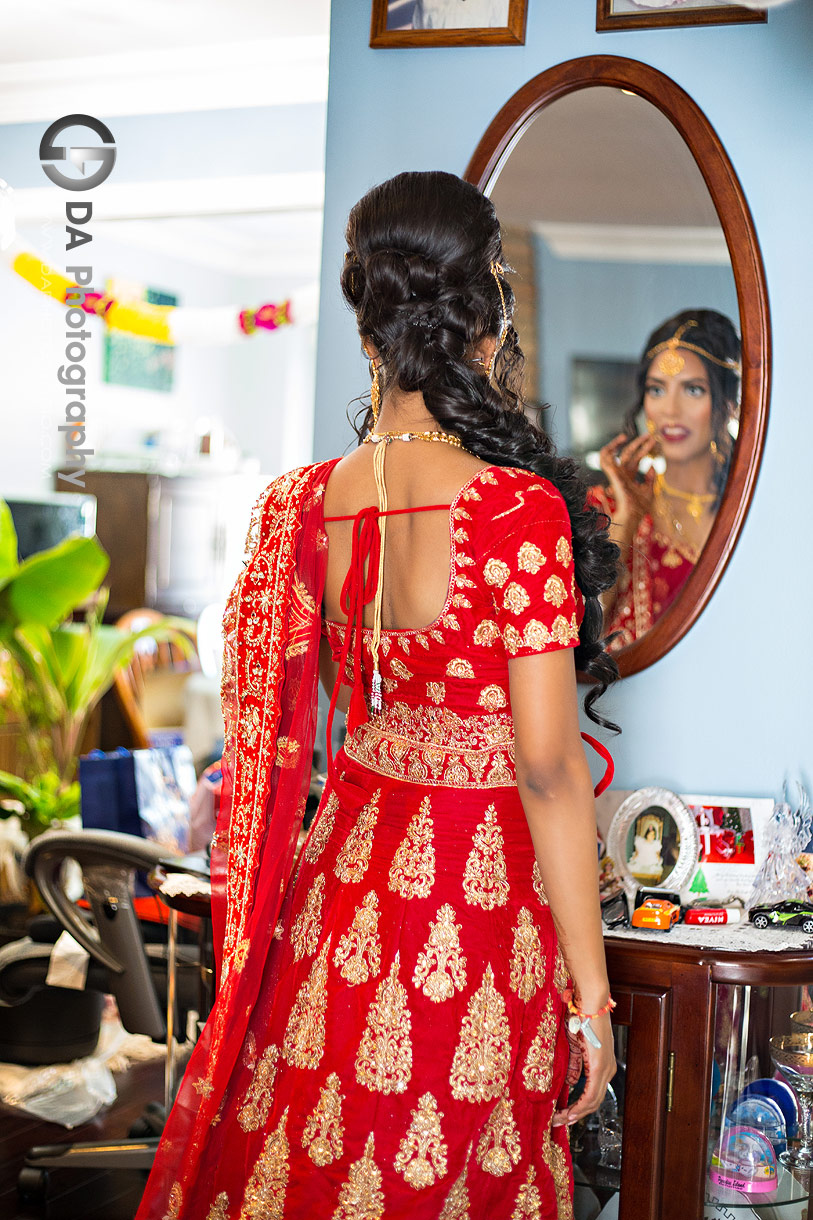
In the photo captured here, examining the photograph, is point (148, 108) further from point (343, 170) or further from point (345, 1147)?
point (345, 1147)

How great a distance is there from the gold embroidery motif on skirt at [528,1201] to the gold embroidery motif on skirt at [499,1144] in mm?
27

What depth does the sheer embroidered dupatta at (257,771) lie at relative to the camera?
131cm

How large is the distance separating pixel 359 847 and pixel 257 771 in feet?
0.54

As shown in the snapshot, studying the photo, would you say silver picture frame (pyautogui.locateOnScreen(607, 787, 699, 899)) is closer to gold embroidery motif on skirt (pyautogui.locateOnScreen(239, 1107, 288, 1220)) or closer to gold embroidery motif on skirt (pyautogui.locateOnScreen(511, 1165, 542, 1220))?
gold embroidery motif on skirt (pyautogui.locateOnScreen(511, 1165, 542, 1220))

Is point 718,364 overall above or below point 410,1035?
above

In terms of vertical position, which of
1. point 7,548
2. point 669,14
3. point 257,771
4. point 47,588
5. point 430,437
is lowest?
point 257,771

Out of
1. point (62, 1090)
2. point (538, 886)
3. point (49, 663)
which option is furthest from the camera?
point (49, 663)

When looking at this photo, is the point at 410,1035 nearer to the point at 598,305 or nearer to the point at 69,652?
the point at 598,305

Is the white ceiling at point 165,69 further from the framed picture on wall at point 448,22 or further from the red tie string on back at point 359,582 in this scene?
the red tie string on back at point 359,582

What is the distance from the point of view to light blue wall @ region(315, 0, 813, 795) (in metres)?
1.85

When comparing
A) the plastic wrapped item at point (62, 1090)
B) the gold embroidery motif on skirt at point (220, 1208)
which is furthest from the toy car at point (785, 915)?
the plastic wrapped item at point (62, 1090)

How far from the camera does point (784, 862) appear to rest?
173 cm

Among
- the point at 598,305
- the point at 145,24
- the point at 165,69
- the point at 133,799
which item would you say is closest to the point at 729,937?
the point at 598,305

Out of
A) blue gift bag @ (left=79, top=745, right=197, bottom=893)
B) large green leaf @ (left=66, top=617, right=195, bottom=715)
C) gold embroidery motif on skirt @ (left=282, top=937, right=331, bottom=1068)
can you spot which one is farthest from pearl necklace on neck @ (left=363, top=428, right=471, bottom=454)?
large green leaf @ (left=66, top=617, right=195, bottom=715)
